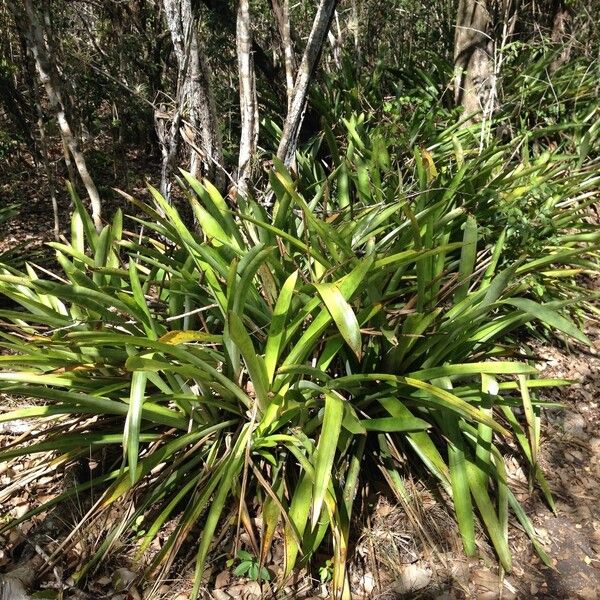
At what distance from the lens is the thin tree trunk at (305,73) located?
118 inches

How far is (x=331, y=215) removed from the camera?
2.77m

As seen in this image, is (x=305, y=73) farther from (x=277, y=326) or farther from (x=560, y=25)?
(x=560, y=25)

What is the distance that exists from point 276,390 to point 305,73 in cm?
208

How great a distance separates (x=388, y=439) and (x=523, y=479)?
2.27ft

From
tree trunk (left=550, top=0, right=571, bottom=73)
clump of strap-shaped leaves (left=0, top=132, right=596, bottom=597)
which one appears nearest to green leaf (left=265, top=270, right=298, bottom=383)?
clump of strap-shaped leaves (left=0, top=132, right=596, bottom=597)

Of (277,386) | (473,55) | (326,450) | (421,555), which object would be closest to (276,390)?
(277,386)

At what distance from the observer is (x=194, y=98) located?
125 inches

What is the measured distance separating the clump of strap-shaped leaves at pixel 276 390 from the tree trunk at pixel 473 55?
117 inches

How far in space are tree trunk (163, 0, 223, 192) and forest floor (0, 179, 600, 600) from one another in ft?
6.11

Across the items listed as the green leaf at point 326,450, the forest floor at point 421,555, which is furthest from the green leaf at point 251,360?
the forest floor at point 421,555

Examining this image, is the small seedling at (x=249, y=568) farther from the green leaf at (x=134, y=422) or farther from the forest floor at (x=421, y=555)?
the green leaf at (x=134, y=422)

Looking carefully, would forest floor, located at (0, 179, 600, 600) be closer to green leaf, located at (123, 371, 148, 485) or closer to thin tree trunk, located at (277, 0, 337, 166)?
green leaf, located at (123, 371, 148, 485)

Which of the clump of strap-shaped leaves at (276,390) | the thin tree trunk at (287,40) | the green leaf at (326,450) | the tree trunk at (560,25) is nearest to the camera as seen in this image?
the green leaf at (326,450)

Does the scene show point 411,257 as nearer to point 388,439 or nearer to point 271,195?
point 388,439
